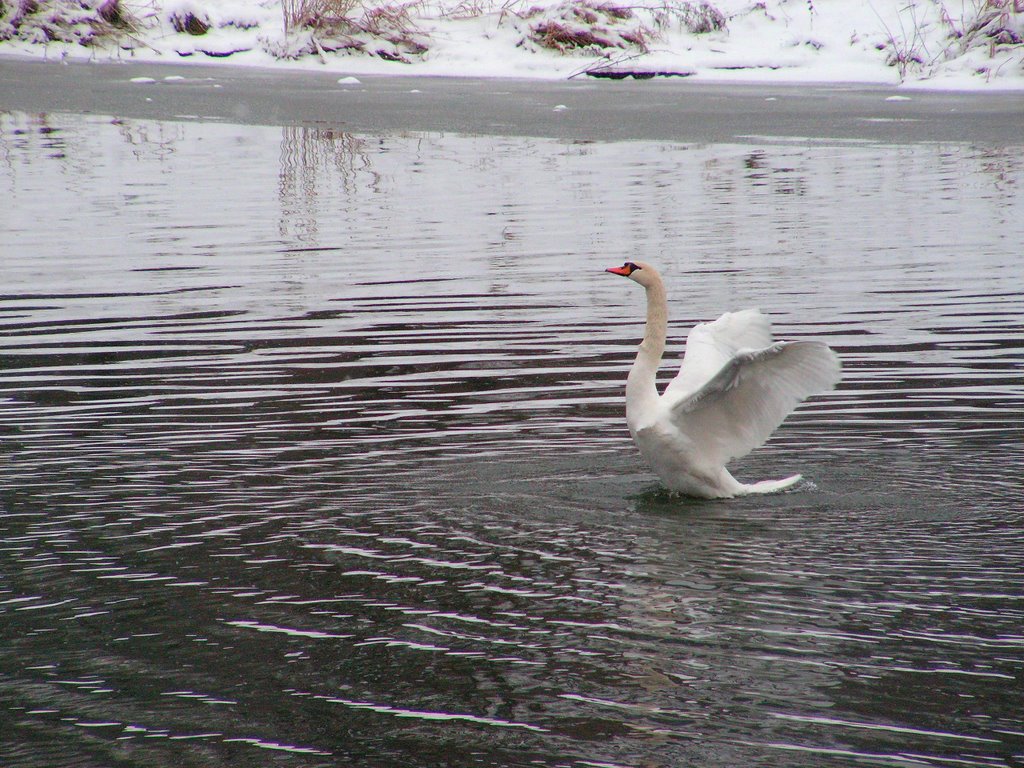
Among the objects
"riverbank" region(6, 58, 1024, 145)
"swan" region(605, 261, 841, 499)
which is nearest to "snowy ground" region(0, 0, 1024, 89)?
"riverbank" region(6, 58, 1024, 145)

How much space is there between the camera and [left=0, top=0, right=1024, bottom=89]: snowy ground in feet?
77.6

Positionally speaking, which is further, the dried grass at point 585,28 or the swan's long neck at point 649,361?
the dried grass at point 585,28

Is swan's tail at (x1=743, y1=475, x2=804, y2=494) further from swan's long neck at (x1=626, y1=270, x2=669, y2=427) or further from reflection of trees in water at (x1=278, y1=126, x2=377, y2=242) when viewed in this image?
reflection of trees in water at (x1=278, y1=126, x2=377, y2=242)

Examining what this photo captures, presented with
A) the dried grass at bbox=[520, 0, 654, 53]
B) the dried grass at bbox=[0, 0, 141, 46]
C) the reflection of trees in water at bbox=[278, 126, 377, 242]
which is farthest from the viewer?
the dried grass at bbox=[0, 0, 141, 46]

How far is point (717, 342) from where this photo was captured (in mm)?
6566

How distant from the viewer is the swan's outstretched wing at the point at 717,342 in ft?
20.4

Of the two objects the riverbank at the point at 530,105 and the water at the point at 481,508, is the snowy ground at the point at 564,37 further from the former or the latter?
the water at the point at 481,508

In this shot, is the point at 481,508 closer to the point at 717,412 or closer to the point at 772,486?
the point at 717,412

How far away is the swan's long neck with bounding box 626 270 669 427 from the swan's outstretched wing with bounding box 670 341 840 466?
14 cm

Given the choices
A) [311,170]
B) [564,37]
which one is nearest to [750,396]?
[311,170]

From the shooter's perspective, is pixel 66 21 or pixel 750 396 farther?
pixel 66 21

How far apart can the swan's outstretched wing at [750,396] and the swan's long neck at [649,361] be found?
14cm

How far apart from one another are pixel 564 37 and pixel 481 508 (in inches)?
836

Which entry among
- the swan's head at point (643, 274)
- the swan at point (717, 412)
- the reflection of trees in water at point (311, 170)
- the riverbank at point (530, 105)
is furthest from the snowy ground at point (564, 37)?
the swan at point (717, 412)
